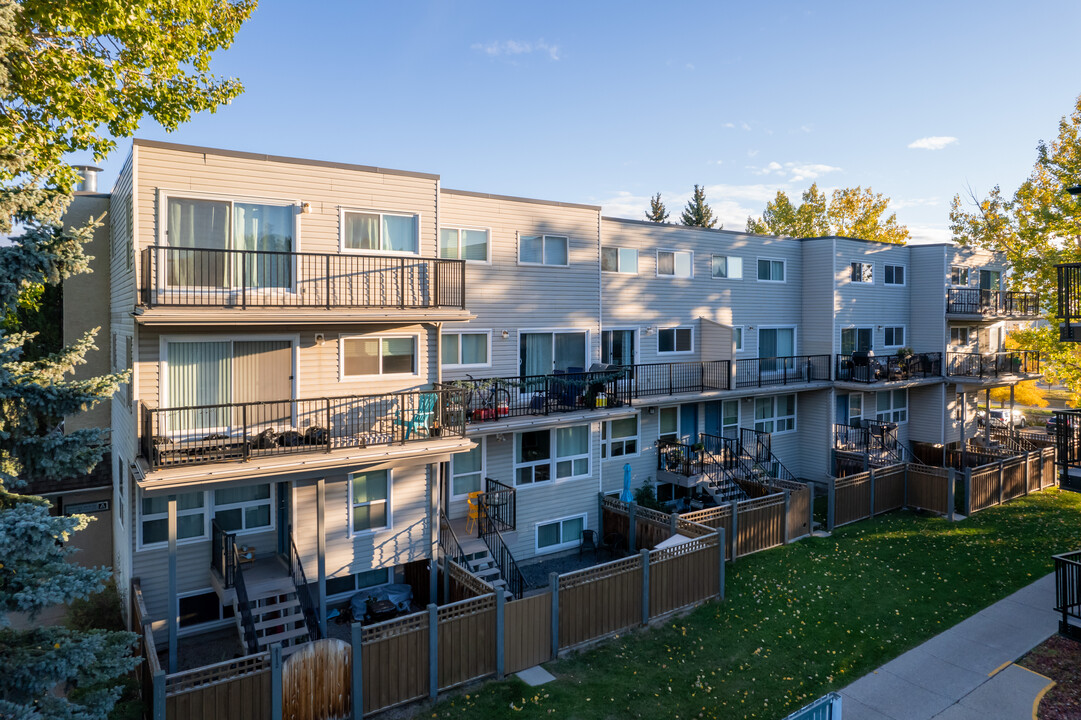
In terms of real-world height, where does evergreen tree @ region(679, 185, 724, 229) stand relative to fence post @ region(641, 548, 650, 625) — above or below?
above

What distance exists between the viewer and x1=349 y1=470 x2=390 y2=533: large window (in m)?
14.0

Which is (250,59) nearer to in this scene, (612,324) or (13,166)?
(13,166)

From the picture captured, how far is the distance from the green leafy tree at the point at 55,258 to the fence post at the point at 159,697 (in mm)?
512

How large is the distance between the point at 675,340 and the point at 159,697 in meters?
17.3

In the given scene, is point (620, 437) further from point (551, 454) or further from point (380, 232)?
point (380, 232)

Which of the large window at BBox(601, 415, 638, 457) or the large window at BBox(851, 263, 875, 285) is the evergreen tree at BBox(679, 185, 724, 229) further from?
the large window at BBox(601, 415, 638, 457)

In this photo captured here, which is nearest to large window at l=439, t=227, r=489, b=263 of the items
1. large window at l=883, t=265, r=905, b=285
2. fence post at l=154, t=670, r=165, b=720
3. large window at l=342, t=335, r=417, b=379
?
large window at l=342, t=335, r=417, b=379

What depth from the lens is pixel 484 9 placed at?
18344 mm

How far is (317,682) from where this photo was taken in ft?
33.2

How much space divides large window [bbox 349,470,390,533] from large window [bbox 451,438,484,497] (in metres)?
2.46

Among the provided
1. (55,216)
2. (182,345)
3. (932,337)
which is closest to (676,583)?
(182,345)

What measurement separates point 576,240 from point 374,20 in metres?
7.96

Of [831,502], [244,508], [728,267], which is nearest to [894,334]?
[728,267]

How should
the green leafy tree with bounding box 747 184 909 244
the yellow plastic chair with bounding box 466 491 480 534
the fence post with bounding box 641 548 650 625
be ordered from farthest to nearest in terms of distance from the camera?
the green leafy tree with bounding box 747 184 909 244
the yellow plastic chair with bounding box 466 491 480 534
the fence post with bounding box 641 548 650 625
